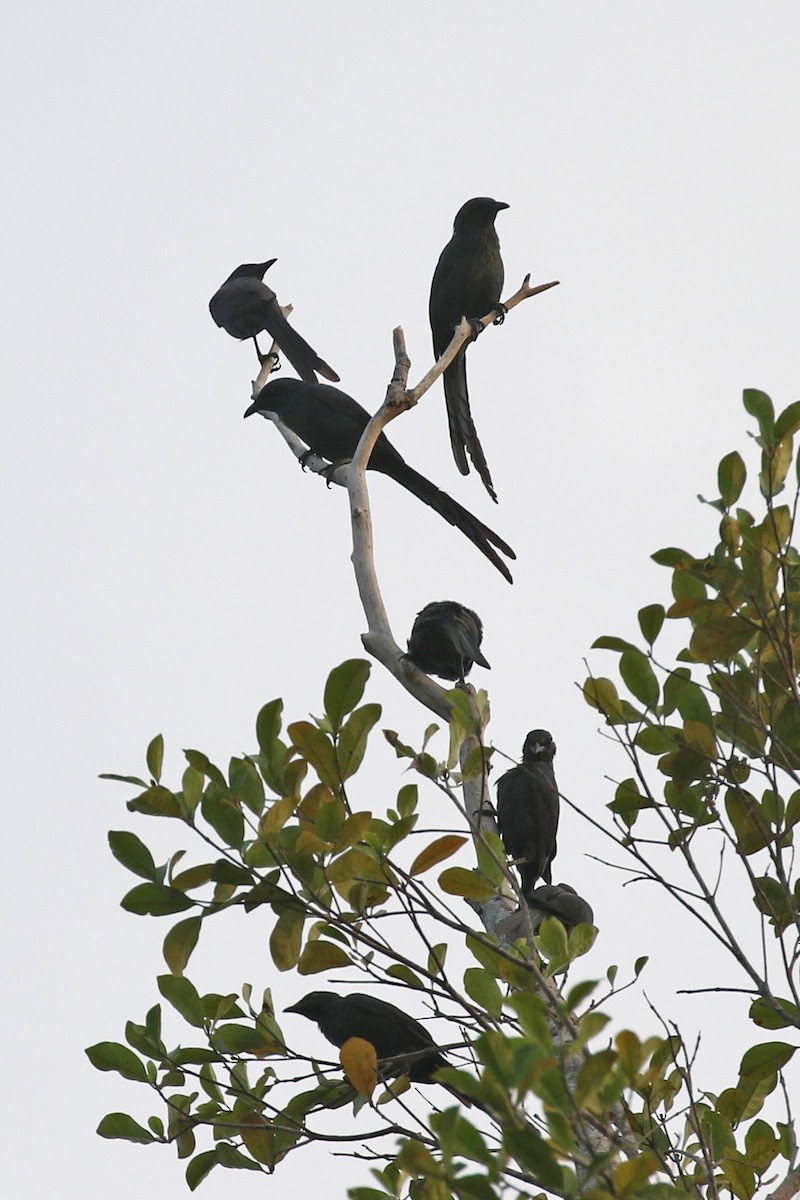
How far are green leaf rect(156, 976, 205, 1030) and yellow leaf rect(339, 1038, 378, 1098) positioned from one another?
0.37 metres

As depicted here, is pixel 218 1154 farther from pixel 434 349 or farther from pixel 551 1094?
pixel 434 349

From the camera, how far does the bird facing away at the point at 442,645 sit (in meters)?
3.18

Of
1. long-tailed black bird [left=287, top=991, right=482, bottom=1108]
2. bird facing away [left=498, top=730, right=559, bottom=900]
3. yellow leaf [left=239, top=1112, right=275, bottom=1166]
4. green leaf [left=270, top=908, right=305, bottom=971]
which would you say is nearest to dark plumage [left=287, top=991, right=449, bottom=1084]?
long-tailed black bird [left=287, top=991, right=482, bottom=1108]

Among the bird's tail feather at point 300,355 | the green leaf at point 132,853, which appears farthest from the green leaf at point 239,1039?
the bird's tail feather at point 300,355

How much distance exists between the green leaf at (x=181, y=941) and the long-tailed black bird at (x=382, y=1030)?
1.90ft

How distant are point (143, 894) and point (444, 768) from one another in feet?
1.92

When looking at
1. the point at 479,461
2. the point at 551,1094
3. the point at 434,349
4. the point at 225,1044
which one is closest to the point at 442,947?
the point at 225,1044

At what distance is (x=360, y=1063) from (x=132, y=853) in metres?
0.48

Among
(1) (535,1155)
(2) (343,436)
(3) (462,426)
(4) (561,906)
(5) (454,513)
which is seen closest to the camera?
(1) (535,1155)

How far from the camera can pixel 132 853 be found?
2.07m

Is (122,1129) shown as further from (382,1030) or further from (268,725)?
(268,725)

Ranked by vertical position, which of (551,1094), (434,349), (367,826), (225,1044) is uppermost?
(434,349)

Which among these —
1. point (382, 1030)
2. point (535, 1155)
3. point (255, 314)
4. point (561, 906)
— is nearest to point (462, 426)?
point (255, 314)

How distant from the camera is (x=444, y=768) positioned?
7.80 ft
